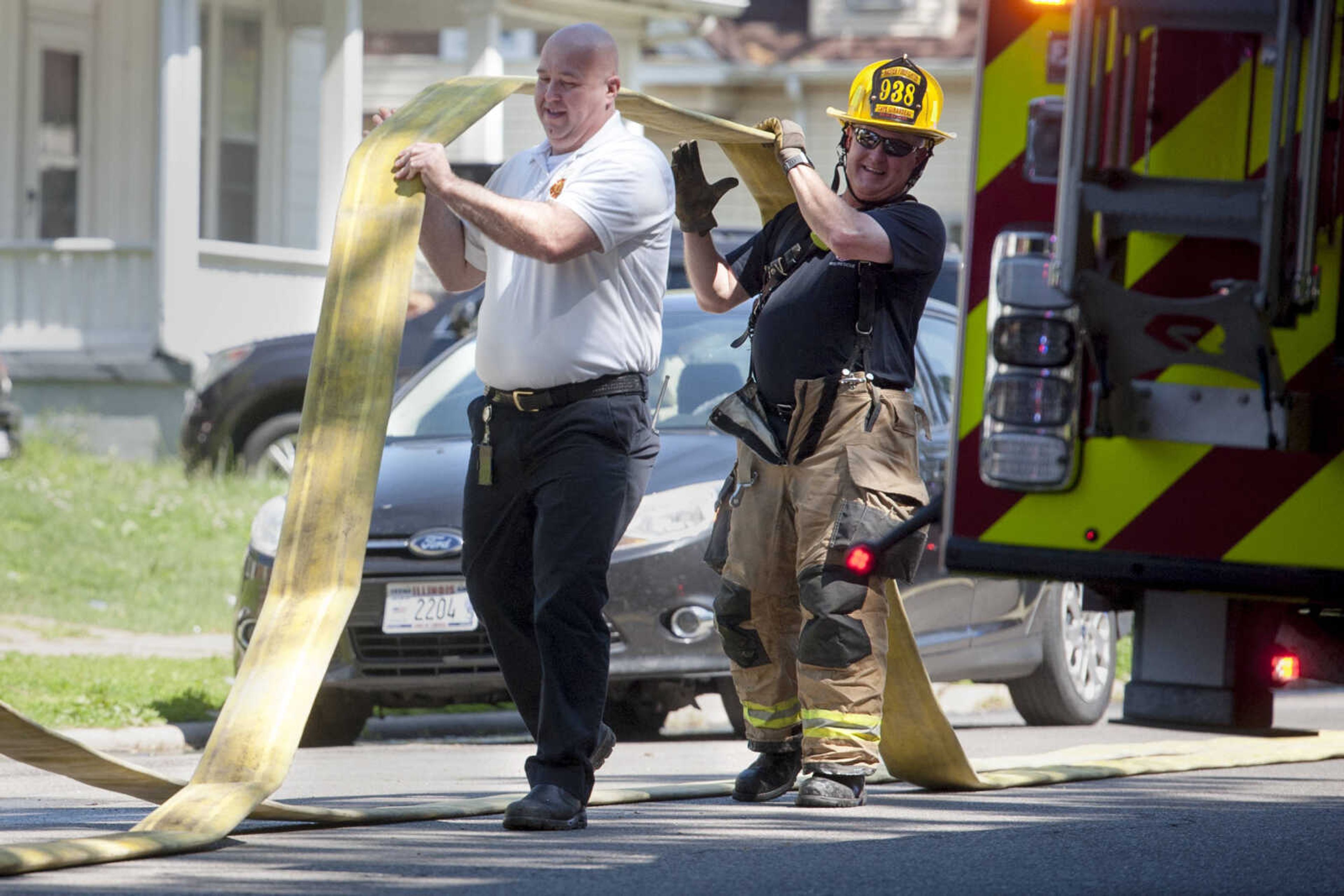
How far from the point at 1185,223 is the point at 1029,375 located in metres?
0.41

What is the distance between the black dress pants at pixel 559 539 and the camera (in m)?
5.59

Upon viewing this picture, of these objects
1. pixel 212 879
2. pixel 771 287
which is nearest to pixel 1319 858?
pixel 771 287

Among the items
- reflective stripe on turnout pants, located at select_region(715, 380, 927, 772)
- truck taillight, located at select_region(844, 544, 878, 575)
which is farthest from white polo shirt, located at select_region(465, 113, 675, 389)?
truck taillight, located at select_region(844, 544, 878, 575)

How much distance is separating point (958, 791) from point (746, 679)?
75 cm

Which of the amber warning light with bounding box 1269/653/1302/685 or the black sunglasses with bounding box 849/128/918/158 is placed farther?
the black sunglasses with bounding box 849/128/918/158

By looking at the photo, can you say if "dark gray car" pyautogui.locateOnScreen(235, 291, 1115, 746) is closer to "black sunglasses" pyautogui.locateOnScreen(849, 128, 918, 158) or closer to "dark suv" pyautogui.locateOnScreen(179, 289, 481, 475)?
"black sunglasses" pyautogui.locateOnScreen(849, 128, 918, 158)

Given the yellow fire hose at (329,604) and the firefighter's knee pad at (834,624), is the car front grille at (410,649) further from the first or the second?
the firefighter's knee pad at (834,624)

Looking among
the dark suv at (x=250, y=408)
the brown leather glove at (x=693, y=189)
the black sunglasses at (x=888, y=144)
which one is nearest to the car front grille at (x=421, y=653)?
the brown leather glove at (x=693, y=189)

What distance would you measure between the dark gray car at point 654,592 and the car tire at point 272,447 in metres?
5.82

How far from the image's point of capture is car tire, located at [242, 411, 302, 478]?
1498 centimetres

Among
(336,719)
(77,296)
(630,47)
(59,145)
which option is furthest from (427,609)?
(630,47)

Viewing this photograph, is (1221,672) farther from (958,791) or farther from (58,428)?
(58,428)

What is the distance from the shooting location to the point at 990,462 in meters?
4.52

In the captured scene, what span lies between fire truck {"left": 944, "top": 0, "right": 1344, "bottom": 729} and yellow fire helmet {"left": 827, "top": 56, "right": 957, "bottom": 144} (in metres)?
1.49
